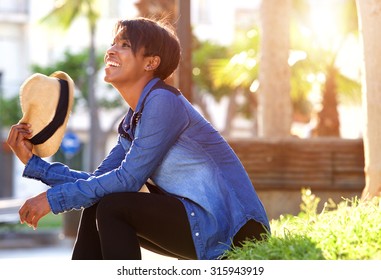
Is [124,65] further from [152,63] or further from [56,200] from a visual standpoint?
[56,200]

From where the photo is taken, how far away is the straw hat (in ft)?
15.0

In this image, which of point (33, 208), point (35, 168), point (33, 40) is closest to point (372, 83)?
point (35, 168)

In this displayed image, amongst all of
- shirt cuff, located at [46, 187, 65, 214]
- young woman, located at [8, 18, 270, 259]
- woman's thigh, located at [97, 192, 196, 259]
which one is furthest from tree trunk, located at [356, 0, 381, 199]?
shirt cuff, located at [46, 187, 65, 214]

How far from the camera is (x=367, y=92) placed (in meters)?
7.21

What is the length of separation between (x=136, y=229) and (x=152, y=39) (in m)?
0.75

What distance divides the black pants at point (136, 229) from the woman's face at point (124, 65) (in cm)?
50

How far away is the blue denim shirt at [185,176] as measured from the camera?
433 cm

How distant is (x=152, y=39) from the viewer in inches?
178

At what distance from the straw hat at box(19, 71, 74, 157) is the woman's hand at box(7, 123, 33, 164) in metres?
0.02

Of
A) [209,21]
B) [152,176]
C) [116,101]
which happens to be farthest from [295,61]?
[209,21]

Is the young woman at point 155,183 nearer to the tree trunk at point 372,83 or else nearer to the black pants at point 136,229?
the black pants at point 136,229

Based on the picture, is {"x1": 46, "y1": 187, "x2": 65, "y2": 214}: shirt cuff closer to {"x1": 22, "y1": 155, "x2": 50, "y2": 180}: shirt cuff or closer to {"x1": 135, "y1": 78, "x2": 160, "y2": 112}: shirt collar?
{"x1": 22, "y1": 155, "x2": 50, "y2": 180}: shirt cuff

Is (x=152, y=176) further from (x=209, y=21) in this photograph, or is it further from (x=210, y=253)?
(x=209, y=21)

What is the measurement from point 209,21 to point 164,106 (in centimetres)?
5678
